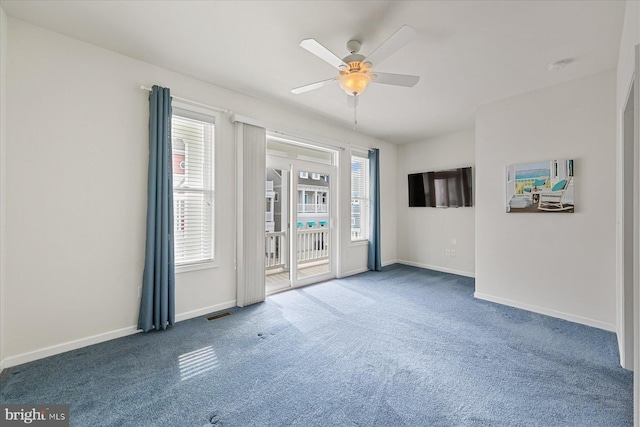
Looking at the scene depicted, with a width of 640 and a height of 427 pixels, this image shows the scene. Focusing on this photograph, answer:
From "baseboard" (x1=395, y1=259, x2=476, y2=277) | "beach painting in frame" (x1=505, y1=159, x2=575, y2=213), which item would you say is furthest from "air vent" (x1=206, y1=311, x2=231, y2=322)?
"baseboard" (x1=395, y1=259, x2=476, y2=277)

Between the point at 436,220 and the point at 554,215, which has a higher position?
the point at 554,215

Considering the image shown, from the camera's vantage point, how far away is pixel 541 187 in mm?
3102

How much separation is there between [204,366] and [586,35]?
416cm

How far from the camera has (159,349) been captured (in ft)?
7.54

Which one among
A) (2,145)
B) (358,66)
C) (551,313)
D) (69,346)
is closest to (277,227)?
(69,346)

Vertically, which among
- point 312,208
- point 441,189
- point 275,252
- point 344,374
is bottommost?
point 344,374

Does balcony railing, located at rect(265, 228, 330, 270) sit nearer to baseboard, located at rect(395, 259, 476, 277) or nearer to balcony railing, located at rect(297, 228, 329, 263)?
balcony railing, located at rect(297, 228, 329, 263)

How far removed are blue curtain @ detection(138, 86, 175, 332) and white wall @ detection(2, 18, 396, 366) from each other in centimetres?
14

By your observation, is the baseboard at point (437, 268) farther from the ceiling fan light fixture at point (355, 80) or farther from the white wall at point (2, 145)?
the white wall at point (2, 145)

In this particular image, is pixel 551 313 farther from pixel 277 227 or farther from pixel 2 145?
pixel 2 145

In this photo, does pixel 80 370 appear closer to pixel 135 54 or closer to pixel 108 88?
pixel 108 88

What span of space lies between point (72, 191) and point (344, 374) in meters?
2.76

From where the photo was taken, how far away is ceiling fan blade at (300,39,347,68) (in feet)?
5.98

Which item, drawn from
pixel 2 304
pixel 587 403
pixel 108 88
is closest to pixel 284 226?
pixel 108 88
